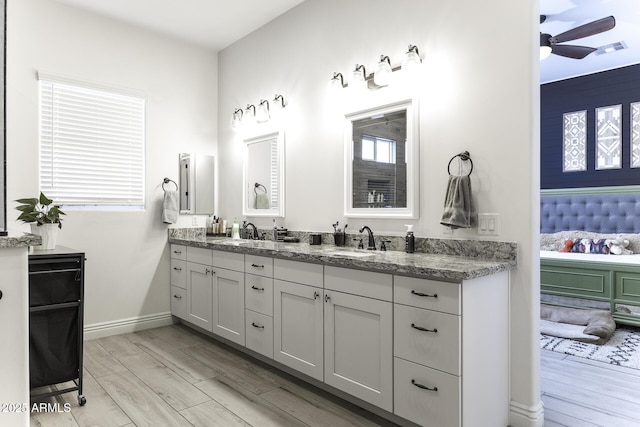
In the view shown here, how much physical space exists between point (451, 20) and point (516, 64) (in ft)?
1.73

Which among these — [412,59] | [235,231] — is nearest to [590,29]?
[412,59]

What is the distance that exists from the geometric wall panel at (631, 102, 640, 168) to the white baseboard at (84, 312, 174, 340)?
18.0 feet

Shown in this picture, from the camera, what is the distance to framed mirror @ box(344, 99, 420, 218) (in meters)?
2.58

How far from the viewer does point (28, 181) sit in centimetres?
321

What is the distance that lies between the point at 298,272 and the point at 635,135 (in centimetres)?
457

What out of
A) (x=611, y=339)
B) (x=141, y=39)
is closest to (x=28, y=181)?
(x=141, y=39)

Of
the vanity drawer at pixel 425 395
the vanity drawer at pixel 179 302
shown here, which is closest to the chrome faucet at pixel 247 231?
the vanity drawer at pixel 179 302

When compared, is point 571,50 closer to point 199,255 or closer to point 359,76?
point 359,76

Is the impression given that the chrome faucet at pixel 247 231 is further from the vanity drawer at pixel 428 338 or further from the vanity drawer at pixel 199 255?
the vanity drawer at pixel 428 338

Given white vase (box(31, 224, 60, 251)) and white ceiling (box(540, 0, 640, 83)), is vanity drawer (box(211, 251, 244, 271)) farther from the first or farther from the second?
white ceiling (box(540, 0, 640, 83))

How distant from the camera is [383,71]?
8.63 ft

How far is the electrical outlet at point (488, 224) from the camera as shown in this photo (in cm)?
218

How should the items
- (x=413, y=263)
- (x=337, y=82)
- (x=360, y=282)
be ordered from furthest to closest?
1. (x=337, y=82)
2. (x=360, y=282)
3. (x=413, y=263)

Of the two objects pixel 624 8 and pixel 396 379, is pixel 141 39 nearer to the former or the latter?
pixel 396 379
